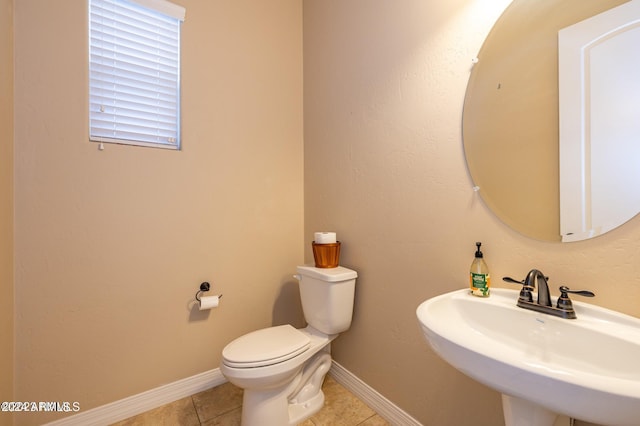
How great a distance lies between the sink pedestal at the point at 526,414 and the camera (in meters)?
0.69

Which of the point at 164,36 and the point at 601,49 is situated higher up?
the point at 164,36

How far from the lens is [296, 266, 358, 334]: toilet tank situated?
4.75 ft

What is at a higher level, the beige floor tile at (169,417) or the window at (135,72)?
the window at (135,72)

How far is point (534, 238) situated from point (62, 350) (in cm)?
213

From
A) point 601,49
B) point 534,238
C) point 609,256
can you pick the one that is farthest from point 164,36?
point 609,256

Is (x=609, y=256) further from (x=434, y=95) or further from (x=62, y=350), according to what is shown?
(x=62, y=350)

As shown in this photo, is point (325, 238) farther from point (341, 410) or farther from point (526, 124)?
point (526, 124)

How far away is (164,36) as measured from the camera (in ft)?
4.99

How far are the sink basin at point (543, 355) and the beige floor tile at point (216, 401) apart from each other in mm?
1328

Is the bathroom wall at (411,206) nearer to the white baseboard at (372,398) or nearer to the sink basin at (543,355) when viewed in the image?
the white baseboard at (372,398)

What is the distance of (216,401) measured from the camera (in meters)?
1.52

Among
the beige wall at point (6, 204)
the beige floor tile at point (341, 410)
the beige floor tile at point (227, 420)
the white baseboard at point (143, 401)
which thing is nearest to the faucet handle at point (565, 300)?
the beige floor tile at point (341, 410)

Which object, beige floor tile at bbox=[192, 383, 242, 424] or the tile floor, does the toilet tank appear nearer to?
the tile floor

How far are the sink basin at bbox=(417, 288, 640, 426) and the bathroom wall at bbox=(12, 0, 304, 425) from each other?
4.29 ft
